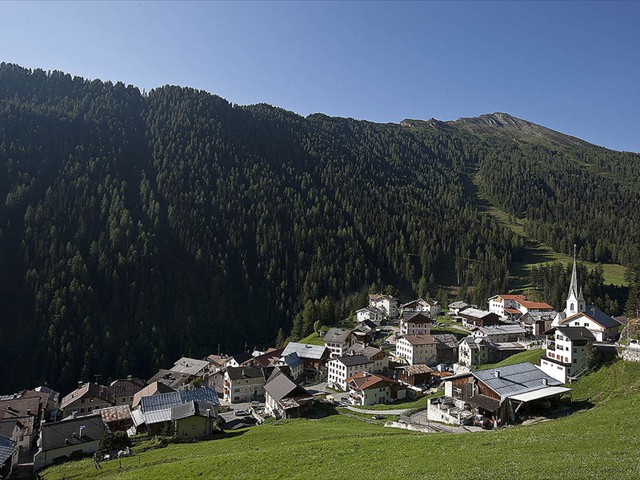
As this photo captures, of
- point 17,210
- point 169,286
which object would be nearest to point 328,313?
point 169,286

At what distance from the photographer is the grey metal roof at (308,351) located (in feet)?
297

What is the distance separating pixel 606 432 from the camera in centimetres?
2702

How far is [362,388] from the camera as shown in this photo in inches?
2514

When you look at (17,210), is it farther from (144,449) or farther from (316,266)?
(144,449)

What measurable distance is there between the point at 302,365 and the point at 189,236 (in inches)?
4358

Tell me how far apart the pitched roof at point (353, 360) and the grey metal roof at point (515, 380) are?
98.4 feet

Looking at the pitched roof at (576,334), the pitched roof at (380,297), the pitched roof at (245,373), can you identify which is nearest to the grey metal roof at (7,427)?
the pitched roof at (245,373)

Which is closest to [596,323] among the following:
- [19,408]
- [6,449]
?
[6,449]

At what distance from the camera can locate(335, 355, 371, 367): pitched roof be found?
74750 mm

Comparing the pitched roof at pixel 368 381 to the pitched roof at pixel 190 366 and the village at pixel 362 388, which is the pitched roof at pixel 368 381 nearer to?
the village at pixel 362 388

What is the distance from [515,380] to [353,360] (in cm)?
3338

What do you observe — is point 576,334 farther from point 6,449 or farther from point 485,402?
point 6,449

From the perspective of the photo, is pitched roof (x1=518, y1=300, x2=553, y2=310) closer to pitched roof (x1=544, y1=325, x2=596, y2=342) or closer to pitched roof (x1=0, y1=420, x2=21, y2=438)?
pitched roof (x1=544, y1=325, x2=596, y2=342)

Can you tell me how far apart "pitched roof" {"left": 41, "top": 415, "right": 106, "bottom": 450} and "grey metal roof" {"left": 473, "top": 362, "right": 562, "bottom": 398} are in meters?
47.2
